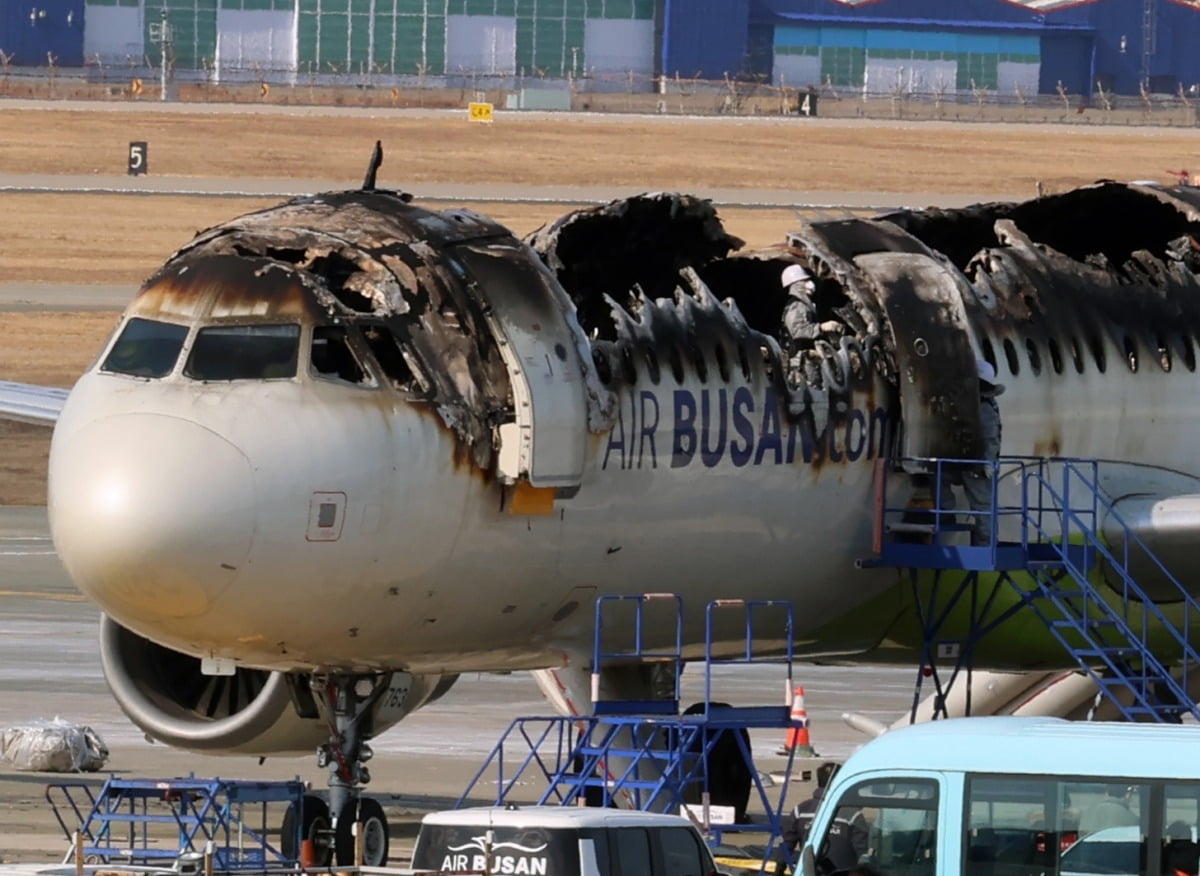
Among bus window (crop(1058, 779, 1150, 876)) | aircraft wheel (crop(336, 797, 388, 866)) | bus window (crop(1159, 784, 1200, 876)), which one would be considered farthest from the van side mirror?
aircraft wheel (crop(336, 797, 388, 866))

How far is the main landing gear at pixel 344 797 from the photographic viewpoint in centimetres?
1833

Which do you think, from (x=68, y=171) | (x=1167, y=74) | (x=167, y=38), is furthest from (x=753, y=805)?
(x=1167, y=74)

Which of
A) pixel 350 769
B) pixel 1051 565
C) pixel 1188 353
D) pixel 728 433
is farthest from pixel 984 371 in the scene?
pixel 350 769

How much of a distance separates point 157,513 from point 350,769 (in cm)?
270

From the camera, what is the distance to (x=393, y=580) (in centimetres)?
1781

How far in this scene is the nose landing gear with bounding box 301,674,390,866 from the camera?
18281 mm

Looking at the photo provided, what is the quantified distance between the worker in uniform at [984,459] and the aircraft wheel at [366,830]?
17.0ft

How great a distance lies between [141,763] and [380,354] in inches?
393

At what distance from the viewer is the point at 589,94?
132 meters

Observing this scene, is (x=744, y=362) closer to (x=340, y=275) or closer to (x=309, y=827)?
(x=340, y=275)

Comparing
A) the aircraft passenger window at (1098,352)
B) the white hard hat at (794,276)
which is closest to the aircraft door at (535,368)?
the white hard hat at (794,276)

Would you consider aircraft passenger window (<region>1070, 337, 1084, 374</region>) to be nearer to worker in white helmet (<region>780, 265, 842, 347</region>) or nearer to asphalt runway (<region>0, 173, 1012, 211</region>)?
worker in white helmet (<region>780, 265, 842, 347</region>)

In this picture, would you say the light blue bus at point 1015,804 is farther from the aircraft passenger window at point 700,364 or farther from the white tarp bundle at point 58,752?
the white tarp bundle at point 58,752

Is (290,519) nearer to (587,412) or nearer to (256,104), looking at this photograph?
(587,412)
